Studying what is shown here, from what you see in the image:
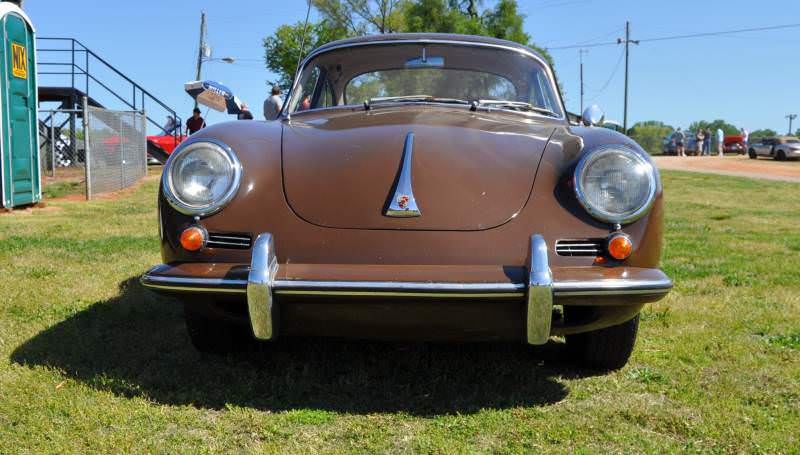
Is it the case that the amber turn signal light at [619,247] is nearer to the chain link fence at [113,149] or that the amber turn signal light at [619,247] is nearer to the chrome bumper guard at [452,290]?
the chrome bumper guard at [452,290]

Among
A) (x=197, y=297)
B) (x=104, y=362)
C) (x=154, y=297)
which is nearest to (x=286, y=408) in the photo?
(x=197, y=297)

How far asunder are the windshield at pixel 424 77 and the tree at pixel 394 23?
3785 cm

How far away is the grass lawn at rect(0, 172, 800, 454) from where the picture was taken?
240 centimetres

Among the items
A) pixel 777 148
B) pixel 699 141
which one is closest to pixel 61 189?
pixel 777 148

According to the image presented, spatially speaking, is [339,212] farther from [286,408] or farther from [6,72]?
[6,72]

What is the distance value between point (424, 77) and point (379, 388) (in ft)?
6.10

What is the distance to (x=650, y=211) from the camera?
2631 mm

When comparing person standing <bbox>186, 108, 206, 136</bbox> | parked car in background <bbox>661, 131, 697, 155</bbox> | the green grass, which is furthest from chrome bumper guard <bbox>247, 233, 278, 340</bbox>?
parked car in background <bbox>661, 131, 697, 155</bbox>

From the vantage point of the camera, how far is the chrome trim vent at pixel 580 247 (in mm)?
2568

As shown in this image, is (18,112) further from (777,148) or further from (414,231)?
(777,148)

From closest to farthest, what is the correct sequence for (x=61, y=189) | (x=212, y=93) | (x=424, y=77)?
1. (x=424, y=77)
2. (x=212, y=93)
3. (x=61, y=189)

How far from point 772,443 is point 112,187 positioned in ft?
41.7

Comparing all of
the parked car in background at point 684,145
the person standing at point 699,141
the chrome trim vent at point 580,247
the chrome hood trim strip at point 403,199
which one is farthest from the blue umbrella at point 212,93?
the parked car in background at point 684,145

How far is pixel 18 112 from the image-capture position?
31.3 feet
